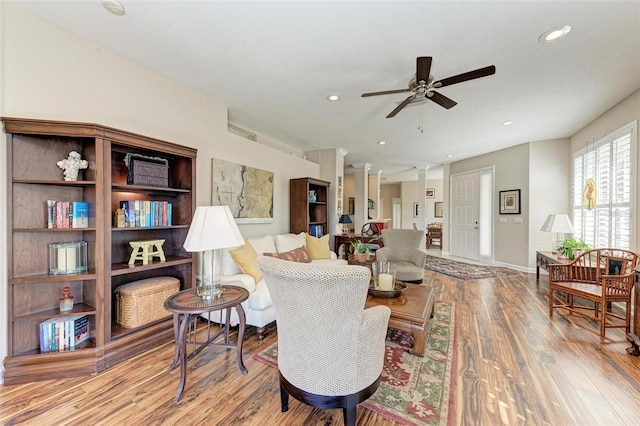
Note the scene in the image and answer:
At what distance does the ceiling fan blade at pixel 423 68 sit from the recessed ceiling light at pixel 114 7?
2137 millimetres

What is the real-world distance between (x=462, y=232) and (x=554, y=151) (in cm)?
256

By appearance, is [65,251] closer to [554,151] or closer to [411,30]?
[411,30]

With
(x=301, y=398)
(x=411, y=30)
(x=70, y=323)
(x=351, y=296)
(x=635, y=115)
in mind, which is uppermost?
(x=411, y=30)

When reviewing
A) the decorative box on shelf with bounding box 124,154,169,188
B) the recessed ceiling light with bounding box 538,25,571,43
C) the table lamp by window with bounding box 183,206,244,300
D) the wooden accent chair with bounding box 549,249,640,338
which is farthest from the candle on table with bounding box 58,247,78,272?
the wooden accent chair with bounding box 549,249,640,338

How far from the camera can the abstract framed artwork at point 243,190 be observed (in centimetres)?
332

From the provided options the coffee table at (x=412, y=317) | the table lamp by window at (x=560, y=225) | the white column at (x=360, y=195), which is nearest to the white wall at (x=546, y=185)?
the table lamp by window at (x=560, y=225)

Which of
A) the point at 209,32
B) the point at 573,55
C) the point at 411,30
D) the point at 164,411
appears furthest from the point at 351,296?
the point at 573,55

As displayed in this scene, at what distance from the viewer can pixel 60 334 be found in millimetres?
1949

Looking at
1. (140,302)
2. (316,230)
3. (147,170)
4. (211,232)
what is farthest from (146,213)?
(316,230)

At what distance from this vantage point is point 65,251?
1.99 m

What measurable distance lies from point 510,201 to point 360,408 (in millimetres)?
5693

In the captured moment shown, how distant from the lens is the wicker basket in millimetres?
2201

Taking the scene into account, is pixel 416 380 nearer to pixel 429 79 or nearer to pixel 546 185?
pixel 429 79

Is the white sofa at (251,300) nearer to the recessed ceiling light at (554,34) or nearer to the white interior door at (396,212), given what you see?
the recessed ceiling light at (554,34)
